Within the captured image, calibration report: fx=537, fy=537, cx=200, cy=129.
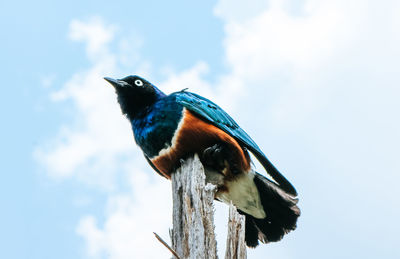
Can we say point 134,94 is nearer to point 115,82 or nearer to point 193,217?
point 115,82

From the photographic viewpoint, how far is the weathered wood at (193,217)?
3.21 m

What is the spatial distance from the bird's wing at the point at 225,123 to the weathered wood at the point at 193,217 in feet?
3.26

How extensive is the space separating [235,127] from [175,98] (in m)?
0.65

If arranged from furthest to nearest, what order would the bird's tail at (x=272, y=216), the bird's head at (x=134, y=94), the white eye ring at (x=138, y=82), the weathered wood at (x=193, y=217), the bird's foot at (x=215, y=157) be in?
the white eye ring at (x=138, y=82)
the bird's head at (x=134, y=94)
the bird's tail at (x=272, y=216)
the bird's foot at (x=215, y=157)
the weathered wood at (x=193, y=217)

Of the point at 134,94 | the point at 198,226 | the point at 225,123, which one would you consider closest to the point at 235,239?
the point at 198,226

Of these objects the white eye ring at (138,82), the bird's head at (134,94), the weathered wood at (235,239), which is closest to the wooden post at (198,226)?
the weathered wood at (235,239)

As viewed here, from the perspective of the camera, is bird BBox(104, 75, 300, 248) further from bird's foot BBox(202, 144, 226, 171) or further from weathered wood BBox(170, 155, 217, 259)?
weathered wood BBox(170, 155, 217, 259)

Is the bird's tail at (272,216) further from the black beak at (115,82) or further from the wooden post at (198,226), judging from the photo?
the black beak at (115,82)

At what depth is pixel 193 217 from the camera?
3.39m

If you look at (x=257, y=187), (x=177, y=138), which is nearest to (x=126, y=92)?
(x=177, y=138)

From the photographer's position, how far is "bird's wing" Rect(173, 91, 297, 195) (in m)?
4.84

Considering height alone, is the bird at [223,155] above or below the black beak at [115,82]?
below

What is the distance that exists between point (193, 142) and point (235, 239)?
59.7 inches

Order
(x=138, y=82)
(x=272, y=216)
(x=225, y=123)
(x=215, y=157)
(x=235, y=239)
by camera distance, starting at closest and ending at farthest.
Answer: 1. (x=235, y=239)
2. (x=215, y=157)
3. (x=272, y=216)
4. (x=225, y=123)
5. (x=138, y=82)
